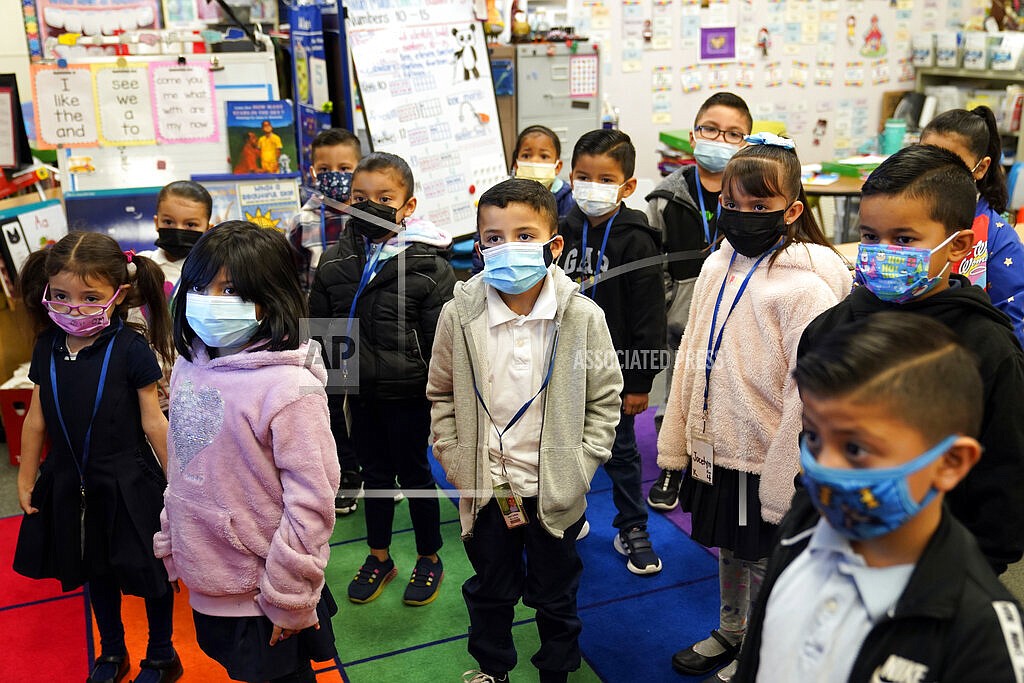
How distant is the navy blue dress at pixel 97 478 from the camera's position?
2.31 meters

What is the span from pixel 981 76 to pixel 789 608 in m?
7.35

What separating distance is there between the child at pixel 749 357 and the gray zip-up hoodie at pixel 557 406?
241mm

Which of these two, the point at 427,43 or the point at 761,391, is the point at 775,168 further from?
the point at 427,43

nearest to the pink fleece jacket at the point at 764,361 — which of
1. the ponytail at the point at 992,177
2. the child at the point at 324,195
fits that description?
the ponytail at the point at 992,177

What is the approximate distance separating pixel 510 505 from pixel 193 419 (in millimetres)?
769

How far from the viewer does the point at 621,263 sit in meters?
2.96

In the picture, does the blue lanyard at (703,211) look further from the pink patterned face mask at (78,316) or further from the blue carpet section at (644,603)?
the pink patterned face mask at (78,316)

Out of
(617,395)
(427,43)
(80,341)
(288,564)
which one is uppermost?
(427,43)

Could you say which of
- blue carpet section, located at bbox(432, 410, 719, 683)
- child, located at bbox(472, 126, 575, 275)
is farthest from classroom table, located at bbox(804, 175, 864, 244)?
blue carpet section, located at bbox(432, 410, 719, 683)

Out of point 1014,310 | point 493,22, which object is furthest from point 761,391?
point 493,22

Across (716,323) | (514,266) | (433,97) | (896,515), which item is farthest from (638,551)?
(433,97)

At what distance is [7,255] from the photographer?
4117 mm

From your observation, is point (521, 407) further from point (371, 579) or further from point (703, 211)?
point (703, 211)

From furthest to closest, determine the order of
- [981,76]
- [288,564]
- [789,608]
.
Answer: [981,76] < [288,564] < [789,608]
